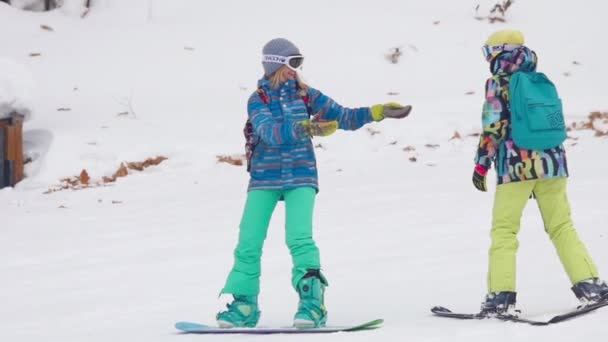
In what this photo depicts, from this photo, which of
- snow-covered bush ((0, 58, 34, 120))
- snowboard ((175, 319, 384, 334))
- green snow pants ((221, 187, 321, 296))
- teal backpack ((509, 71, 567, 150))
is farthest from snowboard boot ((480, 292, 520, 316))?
snow-covered bush ((0, 58, 34, 120))

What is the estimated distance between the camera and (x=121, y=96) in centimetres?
1730

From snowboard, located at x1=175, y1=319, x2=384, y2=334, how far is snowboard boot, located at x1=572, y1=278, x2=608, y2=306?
1080 millimetres

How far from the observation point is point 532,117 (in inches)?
250

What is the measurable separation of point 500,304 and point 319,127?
1.36m

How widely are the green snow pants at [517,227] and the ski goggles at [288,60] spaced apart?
4.39ft

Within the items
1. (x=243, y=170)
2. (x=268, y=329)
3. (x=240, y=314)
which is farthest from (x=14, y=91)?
(x=268, y=329)

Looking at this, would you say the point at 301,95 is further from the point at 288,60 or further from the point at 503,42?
the point at 503,42

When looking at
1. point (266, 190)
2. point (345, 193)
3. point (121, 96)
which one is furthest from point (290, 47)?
point (121, 96)

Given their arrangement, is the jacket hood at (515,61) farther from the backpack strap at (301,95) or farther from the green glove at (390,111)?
the backpack strap at (301,95)

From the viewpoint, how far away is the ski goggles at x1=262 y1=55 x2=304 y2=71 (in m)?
6.75

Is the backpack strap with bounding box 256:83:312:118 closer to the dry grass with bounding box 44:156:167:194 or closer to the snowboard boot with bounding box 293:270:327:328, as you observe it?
the snowboard boot with bounding box 293:270:327:328

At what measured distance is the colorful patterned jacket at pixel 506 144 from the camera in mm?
6402

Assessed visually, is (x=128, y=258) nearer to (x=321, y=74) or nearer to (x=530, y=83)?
(x=530, y=83)

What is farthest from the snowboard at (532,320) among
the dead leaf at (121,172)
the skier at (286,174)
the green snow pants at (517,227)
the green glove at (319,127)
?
the dead leaf at (121,172)
